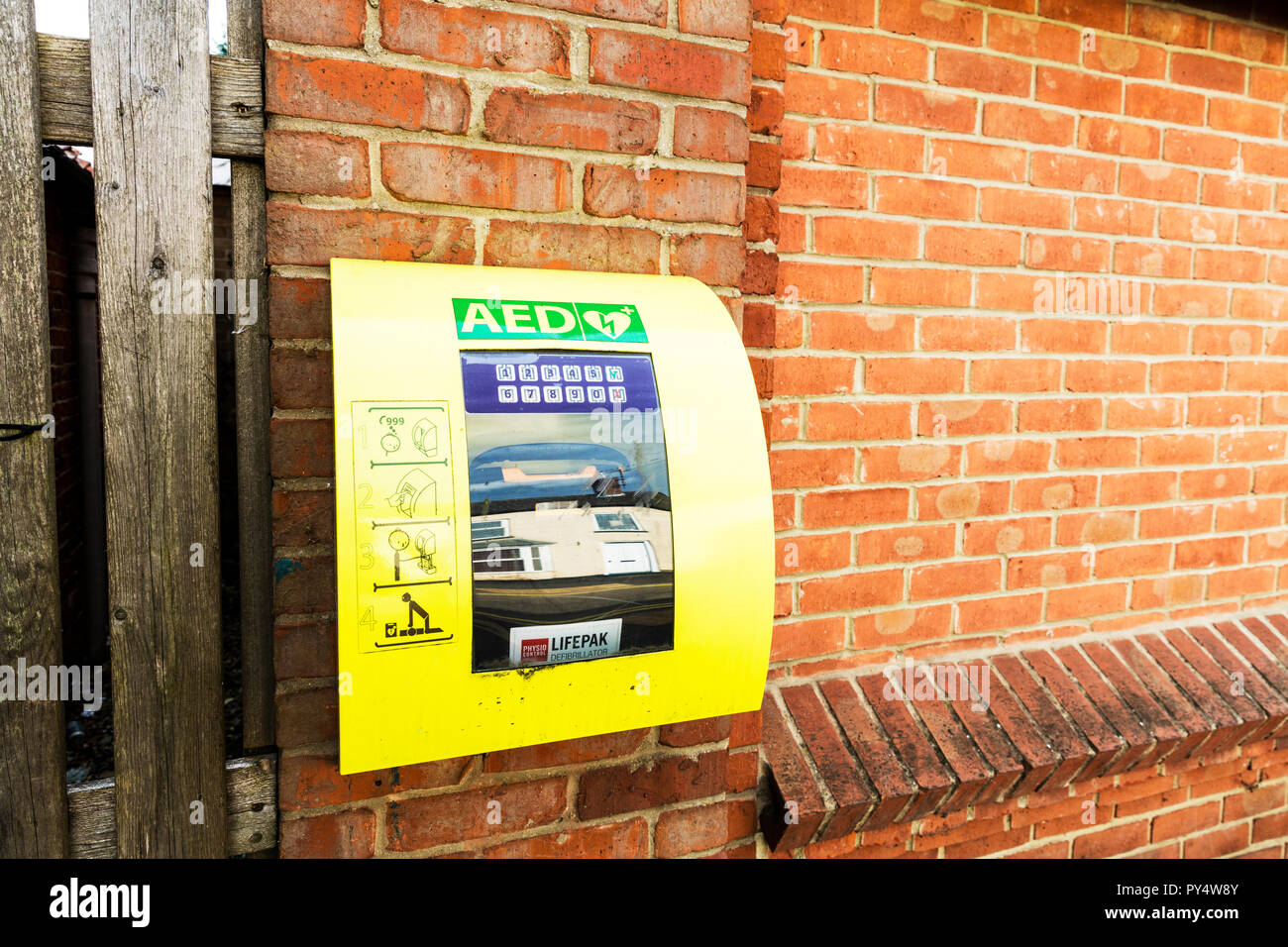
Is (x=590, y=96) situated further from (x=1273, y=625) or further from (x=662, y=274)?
(x=1273, y=625)

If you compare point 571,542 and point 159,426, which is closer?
point 571,542

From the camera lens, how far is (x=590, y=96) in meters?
1.38

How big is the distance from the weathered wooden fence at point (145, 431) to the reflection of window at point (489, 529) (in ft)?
1.65

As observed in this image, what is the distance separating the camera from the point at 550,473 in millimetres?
1124

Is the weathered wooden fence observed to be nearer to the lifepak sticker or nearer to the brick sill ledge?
the lifepak sticker

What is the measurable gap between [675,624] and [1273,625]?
2.35 metres

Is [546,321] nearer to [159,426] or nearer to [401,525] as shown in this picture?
[401,525]

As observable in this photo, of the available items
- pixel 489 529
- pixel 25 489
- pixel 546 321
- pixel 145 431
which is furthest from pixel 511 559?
pixel 25 489

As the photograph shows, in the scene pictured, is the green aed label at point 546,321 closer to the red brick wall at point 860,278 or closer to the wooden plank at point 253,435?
the red brick wall at point 860,278

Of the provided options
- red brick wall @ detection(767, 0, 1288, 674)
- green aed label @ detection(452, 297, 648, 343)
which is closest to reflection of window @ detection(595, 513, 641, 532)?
green aed label @ detection(452, 297, 648, 343)

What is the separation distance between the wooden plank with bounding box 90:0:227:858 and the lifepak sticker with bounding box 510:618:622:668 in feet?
2.00

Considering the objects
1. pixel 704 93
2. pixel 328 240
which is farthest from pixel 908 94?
pixel 328 240

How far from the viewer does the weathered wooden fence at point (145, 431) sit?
4.09ft

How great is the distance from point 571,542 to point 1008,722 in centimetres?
145
